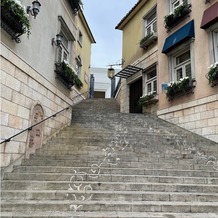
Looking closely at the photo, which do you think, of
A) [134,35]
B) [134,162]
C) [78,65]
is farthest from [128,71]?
[134,162]

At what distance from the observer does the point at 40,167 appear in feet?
13.7

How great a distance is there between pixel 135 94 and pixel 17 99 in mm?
7830

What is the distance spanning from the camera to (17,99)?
4.38 meters

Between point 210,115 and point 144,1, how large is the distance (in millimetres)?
7434

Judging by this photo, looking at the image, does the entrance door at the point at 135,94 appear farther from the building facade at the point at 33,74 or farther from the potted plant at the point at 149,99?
the building facade at the point at 33,74

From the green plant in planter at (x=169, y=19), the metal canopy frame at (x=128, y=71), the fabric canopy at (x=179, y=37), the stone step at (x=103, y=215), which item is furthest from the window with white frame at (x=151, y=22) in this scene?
the stone step at (x=103, y=215)

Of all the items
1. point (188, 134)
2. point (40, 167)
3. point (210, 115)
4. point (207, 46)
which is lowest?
point (40, 167)

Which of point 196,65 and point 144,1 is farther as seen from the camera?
point 144,1

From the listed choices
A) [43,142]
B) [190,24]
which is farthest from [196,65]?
[43,142]

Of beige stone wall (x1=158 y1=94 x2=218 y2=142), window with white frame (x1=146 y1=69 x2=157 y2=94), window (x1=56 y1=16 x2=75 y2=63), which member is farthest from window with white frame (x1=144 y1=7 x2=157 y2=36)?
beige stone wall (x1=158 y1=94 x2=218 y2=142)

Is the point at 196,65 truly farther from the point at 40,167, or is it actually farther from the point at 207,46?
the point at 40,167

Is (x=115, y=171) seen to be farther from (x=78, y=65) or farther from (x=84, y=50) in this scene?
(x=84, y=50)

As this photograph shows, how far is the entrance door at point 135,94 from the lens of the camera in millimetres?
11234

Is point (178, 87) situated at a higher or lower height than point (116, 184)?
higher
